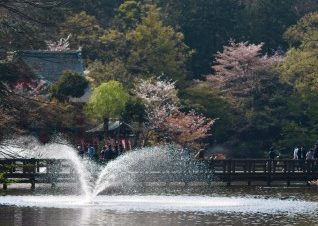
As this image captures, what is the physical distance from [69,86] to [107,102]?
2414mm

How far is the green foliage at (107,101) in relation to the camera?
5959 centimetres

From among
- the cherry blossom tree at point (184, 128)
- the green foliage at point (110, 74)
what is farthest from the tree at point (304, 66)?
the green foliage at point (110, 74)

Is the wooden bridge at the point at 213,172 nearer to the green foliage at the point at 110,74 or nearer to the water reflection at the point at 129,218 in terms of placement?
the water reflection at the point at 129,218

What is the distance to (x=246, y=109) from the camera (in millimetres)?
68875

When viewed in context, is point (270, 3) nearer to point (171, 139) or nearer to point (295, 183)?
point (171, 139)

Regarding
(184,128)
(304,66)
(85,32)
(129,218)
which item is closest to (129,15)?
(85,32)

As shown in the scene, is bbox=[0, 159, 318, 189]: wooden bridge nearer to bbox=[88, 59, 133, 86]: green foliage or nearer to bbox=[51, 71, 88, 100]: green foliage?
bbox=[51, 71, 88, 100]: green foliage

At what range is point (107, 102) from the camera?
59.7 meters

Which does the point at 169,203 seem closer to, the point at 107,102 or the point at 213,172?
the point at 213,172

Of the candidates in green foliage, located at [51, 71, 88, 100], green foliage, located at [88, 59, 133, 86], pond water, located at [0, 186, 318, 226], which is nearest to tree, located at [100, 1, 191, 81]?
green foliage, located at [88, 59, 133, 86]

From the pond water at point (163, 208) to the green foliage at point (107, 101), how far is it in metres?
14.8

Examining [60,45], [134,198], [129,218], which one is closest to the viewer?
[129,218]

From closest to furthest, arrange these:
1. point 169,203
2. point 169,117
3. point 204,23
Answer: point 169,203, point 169,117, point 204,23

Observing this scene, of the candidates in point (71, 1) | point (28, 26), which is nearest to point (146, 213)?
point (28, 26)
